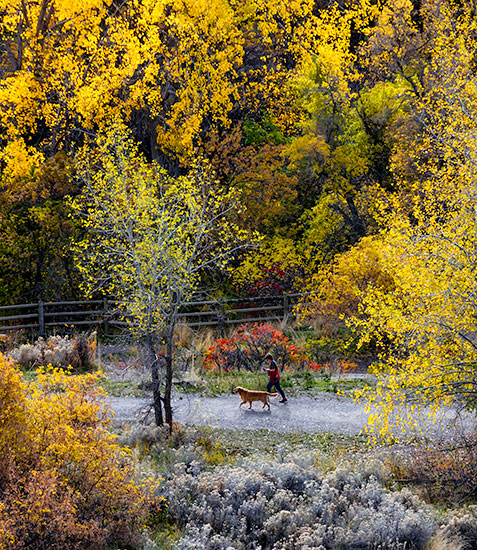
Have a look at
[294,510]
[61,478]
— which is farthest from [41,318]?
[294,510]

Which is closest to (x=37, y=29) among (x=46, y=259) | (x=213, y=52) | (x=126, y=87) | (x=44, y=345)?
(x=126, y=87)

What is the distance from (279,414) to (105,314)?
7.81 m

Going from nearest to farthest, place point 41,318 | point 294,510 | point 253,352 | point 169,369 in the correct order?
point 294,510
point 169,369
point 253,352
point 41,318

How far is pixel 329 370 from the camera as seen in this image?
15.6m

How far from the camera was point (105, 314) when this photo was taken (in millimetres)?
18406

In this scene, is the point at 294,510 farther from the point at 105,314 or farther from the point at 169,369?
the point at 105,314

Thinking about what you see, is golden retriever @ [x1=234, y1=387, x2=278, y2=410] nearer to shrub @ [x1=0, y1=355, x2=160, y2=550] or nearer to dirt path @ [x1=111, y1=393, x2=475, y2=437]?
dirt path @ [x1=111, y1=393, x2=475, y2=437]

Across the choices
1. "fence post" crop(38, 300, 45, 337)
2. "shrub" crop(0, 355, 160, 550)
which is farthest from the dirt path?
"fence post" crop(38, 300, 45, 337)

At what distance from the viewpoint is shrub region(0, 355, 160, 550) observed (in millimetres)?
6816

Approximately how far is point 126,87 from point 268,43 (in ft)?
20.8

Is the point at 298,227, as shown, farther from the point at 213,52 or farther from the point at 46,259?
the point at 46,259

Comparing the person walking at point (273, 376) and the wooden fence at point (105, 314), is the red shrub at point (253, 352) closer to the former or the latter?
the wooden fence at point (105, 314)

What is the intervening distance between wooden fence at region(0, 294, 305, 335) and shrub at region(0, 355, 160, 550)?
9.77 meters

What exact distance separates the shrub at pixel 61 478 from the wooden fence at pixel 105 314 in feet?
32.1
